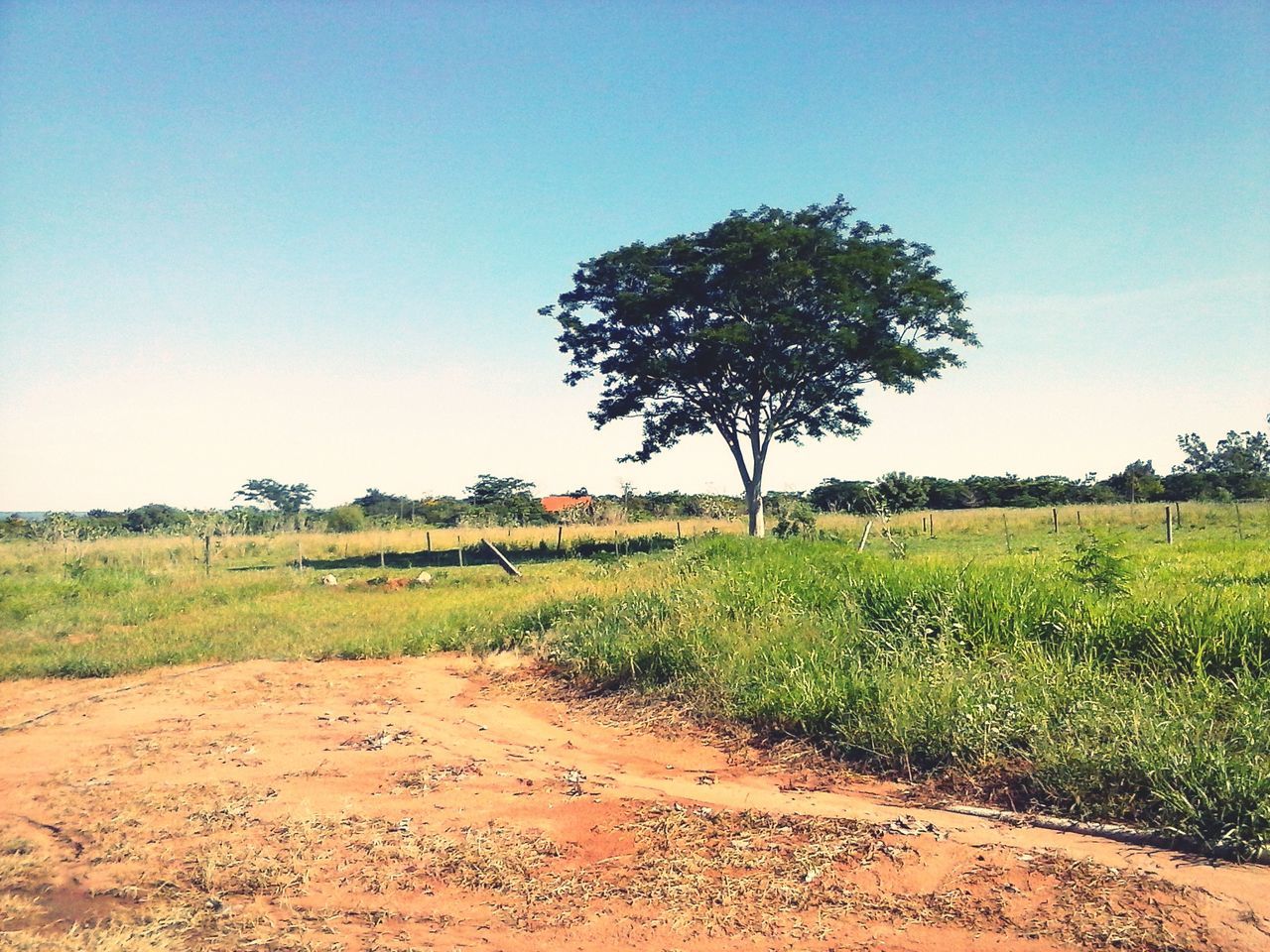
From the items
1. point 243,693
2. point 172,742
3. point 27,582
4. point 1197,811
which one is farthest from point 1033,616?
point 27,582

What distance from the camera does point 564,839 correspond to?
430 centimetres

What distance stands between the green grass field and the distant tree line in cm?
1412

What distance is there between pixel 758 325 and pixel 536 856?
2114 cm

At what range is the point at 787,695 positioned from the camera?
5961mm

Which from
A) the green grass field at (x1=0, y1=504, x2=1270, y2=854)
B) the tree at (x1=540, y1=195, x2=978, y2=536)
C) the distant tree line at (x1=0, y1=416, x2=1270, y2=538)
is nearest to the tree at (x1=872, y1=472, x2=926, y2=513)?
the distant tree line at (x1=0, y1=416, x2=1270, y2=538)

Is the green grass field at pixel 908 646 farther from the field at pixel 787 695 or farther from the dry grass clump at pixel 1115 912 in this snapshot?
the dry grass clump at pixel 1115 912

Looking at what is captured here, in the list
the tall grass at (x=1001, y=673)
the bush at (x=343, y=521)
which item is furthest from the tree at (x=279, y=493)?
the tall grass at (x=1001, y=673)

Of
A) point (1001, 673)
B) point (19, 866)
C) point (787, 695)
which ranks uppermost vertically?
point (1001, 673)

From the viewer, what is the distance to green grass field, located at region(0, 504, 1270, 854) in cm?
431

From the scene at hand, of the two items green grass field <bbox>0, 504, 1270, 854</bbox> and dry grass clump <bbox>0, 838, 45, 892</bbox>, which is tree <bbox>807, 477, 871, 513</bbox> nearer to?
green grass field <bbox>0, 504, 1270, 854</bbox>

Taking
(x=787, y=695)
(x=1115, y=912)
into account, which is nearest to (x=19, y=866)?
(x=787, y=695)

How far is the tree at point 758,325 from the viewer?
23922 mm

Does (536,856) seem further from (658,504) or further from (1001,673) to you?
(658,504)

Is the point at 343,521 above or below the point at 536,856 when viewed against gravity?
above
